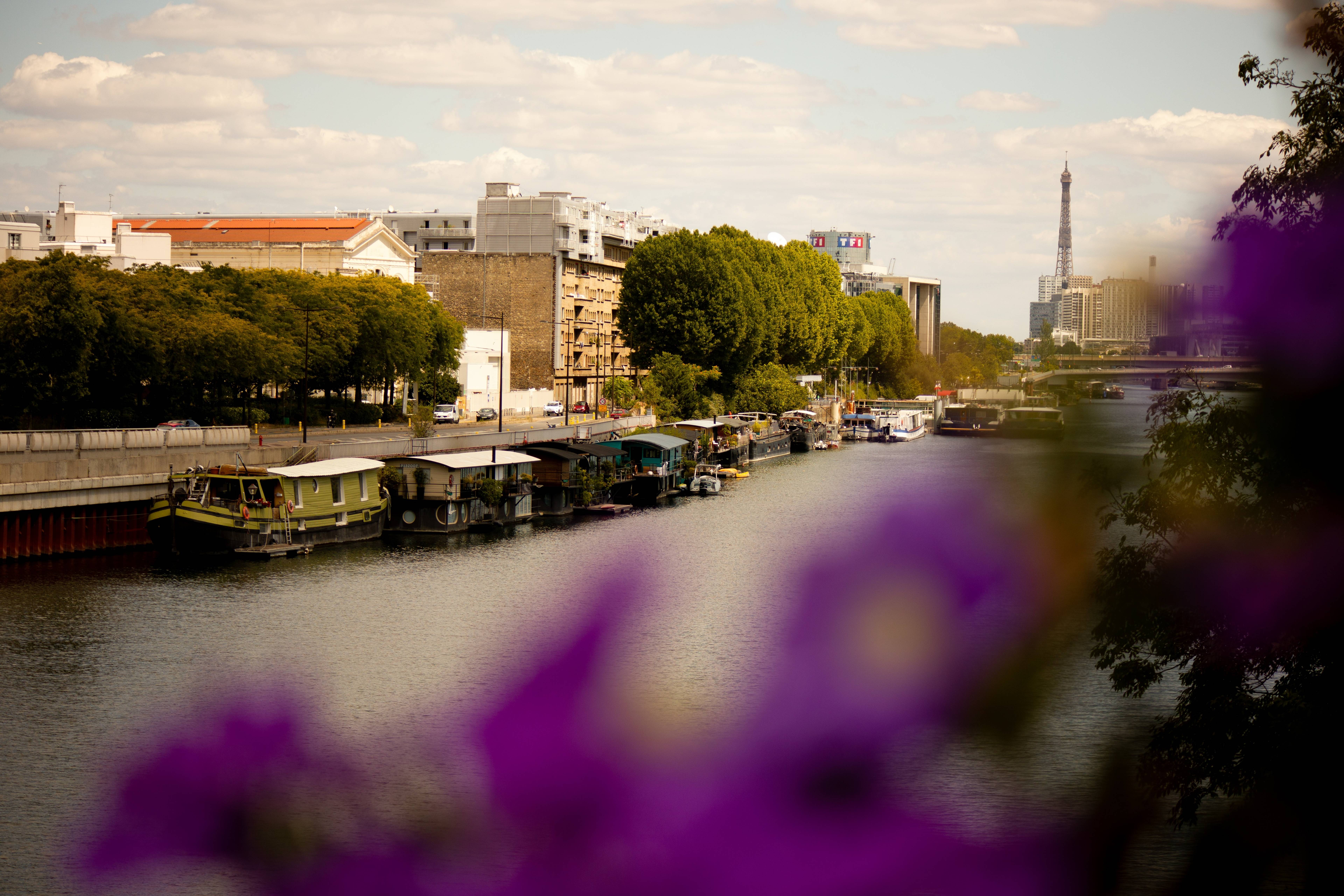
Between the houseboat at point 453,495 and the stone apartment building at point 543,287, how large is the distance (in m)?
63.9

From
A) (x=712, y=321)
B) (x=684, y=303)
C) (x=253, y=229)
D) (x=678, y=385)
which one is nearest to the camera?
(x=678, y=385)

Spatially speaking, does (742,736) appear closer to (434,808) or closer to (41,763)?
(434,808)

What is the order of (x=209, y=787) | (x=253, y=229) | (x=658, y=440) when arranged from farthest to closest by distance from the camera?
(x=253, y=229), (x=658, y=440), (x=209, y=787)

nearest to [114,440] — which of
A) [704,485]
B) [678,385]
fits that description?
[704,485]

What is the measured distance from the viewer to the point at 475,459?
6425cm

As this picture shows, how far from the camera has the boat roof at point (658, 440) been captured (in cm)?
8100

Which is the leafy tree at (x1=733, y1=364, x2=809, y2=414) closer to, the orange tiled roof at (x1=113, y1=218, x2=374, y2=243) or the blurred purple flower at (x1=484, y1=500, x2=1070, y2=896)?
the orange tiled roof at (x1=113, y1=218, x2=374, y2=243)

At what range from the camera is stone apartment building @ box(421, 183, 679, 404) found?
13400cm

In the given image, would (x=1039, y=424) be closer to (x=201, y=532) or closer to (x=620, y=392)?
(x=201, y=532)

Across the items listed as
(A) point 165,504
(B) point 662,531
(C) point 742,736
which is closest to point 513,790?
(C) point 742,736

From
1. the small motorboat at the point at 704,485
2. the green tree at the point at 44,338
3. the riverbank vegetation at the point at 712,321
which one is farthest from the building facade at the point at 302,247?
the green tree at the point at 44,338

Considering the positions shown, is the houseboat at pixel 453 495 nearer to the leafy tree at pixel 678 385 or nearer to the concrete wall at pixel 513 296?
the leafy tree at pixel 678 385

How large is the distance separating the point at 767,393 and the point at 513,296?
26836 mm

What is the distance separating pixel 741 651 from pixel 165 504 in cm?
2318
